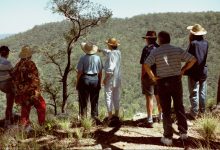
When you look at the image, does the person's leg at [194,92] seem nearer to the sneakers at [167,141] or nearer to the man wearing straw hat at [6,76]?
the sneakers at [167,141]

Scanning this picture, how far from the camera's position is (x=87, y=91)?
8.73 m

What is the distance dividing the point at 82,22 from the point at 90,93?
28.8 feet

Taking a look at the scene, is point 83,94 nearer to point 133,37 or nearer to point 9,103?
point 9,103

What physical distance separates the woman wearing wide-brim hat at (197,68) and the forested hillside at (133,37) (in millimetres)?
39879

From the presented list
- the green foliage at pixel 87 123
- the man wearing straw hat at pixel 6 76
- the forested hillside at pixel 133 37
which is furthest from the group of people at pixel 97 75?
the forested hillside at pixel 133 37

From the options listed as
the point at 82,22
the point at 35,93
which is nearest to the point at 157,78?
the point at 35,93

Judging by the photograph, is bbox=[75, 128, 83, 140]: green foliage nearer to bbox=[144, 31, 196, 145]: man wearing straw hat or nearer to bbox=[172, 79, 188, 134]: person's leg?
bbox=[144, 31, 196, 145]: man wearing straw hat

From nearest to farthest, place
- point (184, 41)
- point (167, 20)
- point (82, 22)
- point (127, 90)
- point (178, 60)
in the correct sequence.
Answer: point (178, 60) < point (82, 22) < point (127, 90) < point (184, 41) < point (167, 20)

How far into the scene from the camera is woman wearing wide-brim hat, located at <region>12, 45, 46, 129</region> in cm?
804

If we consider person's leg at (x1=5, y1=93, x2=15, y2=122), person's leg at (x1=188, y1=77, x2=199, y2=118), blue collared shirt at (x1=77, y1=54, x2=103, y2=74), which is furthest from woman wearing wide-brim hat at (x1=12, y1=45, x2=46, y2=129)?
person's leg at (x1=188, y1=77, x2=199, y2=118)

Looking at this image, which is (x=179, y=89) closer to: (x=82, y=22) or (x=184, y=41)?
(x=82, y=22)

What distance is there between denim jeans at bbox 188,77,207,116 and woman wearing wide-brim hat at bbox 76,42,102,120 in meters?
2.10

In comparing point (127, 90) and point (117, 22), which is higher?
point (117, 22)

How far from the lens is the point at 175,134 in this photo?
7797mm
